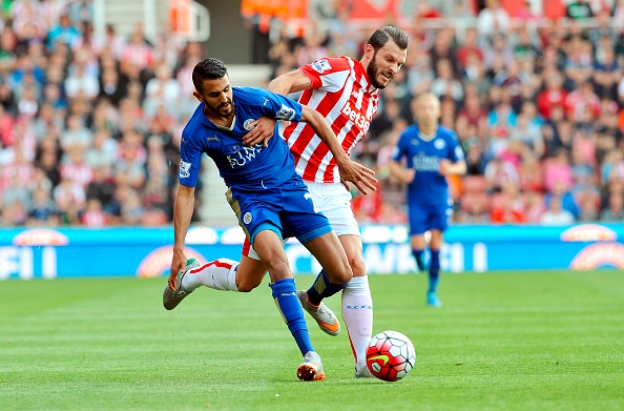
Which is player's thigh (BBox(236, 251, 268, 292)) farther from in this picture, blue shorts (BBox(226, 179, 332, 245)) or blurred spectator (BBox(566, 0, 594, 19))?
blurred spectator (BBox(566, 0, 594, 19))

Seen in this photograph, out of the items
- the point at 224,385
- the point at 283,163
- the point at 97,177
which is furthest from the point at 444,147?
the point at 97,177

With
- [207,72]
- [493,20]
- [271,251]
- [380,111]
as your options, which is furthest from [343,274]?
[493,20]

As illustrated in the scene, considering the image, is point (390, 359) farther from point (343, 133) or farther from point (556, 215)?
point (556, 215)

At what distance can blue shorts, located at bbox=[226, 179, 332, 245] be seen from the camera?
7043 millimetres

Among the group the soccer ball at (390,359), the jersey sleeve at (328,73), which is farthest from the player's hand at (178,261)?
the jersey sleeve at (328,73)

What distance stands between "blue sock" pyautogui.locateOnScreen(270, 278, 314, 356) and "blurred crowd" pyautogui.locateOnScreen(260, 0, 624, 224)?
12463 mm

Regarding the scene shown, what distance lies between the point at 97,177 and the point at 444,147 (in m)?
9.43

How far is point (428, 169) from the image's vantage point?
13.3 metres

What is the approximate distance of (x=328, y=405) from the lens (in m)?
5.87

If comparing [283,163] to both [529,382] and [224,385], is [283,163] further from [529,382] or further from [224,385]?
[529,382]

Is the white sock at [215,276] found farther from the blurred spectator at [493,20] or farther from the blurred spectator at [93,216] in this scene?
the blurred spectator at [493,20]

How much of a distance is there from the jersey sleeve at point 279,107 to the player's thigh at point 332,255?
2.67 ft

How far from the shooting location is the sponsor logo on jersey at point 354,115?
25.4ft

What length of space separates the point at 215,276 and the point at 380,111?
1360 cm
